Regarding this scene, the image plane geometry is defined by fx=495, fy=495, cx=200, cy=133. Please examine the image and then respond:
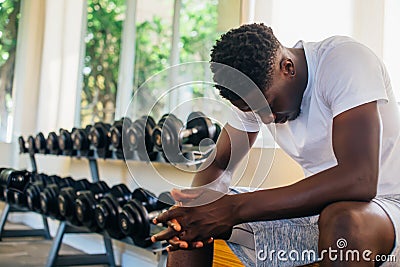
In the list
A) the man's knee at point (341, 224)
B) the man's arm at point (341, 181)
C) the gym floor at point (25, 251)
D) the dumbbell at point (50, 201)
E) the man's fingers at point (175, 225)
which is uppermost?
the man's arm at point (341, 181)

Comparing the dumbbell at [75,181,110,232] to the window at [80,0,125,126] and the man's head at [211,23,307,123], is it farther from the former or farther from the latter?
the man's head at [211,23,307,123]

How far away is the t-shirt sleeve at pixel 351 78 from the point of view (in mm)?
1004

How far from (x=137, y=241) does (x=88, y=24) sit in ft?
8.19

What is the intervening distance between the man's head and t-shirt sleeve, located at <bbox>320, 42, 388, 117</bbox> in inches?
3.1

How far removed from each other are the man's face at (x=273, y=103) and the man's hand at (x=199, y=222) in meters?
0.23

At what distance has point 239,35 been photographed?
112cm

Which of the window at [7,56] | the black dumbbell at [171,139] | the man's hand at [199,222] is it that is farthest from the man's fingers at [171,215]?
the window at [7,56]

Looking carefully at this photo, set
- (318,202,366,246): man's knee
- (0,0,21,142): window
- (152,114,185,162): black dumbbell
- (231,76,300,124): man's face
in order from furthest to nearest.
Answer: (0,0,21,142): window < (152,114,185,162): black dumbbell < (231,76,300,124): man's face < (318,202,366,246): man's knee

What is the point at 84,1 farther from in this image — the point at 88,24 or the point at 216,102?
the point at 216,102

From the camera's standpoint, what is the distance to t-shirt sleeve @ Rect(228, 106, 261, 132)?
4.42 ft

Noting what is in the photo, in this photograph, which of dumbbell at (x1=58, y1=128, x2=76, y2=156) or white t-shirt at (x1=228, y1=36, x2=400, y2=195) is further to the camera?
dumbbell at (x1=58, y1=128, x2=76, y2=156)

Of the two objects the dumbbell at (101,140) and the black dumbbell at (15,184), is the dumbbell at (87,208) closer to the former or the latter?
the dumbbell at (101,140)

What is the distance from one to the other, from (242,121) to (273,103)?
0.24m

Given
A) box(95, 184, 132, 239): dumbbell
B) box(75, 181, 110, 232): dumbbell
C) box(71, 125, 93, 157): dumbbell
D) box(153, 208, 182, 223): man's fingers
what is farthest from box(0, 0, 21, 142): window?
box(153, 208, 182, 223): man's fingers
